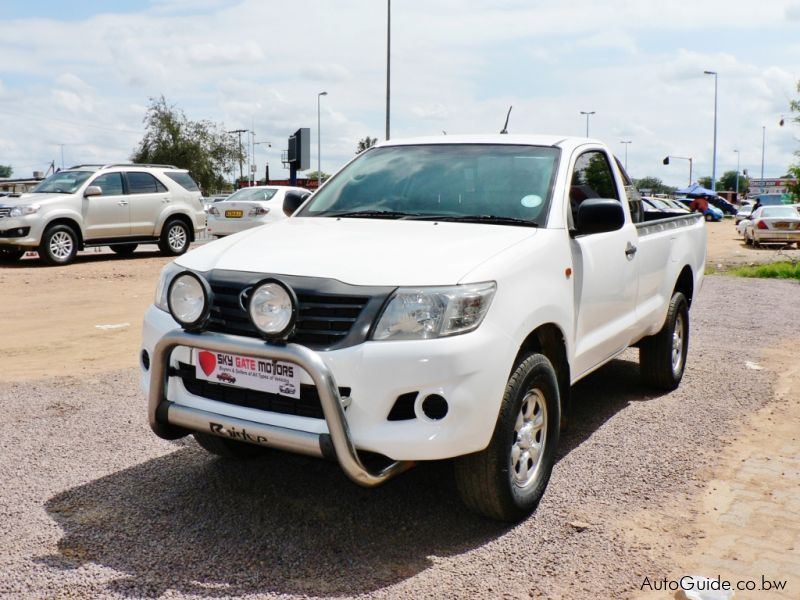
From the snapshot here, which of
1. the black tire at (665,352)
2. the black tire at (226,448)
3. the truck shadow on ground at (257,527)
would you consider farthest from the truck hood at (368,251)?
the black tire at (665,352)

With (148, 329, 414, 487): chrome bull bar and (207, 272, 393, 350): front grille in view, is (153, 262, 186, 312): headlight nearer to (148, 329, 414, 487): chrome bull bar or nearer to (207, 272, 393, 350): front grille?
(148, 329, 414, 487): chrome bull bar

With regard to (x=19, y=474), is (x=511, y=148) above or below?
above

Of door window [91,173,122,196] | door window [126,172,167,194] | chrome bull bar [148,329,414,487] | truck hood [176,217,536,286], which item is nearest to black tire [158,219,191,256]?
door window [126,172,167,194]

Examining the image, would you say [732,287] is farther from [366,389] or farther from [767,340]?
[366,389]

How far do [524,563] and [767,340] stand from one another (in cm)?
648

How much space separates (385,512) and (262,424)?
925mm

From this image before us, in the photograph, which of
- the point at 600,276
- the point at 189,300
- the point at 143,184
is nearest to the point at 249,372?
the point at 189,300

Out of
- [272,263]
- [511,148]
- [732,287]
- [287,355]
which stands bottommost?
[732,287]

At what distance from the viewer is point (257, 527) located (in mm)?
3807

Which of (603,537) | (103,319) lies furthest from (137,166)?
(603,537)

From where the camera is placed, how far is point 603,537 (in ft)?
12.3

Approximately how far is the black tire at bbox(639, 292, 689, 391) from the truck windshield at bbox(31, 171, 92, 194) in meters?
12.6

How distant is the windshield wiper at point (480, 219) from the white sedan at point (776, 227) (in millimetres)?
23718

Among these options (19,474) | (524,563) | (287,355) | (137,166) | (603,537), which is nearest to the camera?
(287,355)
